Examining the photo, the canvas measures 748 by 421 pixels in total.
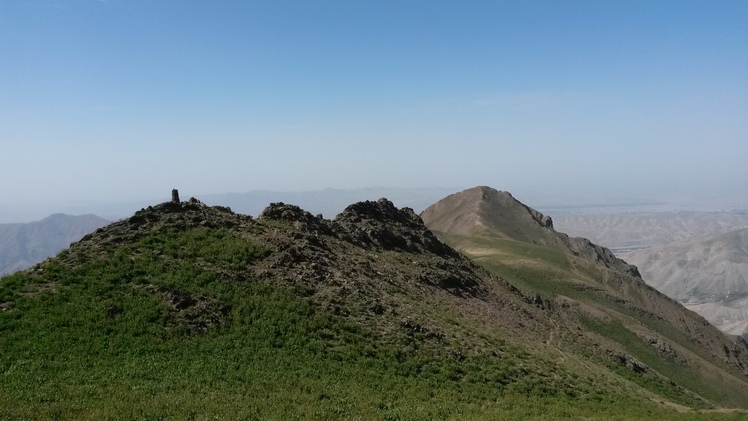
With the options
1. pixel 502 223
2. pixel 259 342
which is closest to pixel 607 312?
pixel 259 342

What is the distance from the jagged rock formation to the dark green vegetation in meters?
85.4

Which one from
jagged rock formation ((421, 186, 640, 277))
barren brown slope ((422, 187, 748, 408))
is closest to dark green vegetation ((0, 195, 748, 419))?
barren brown slope ((422, 187, 748, 408))

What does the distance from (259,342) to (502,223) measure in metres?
117

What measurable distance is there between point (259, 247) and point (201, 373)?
12769mm

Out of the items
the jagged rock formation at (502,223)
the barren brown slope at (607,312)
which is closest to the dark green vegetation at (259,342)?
the barren brown slope at (607,312)

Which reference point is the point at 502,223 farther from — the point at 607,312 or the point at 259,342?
the point at 259,342

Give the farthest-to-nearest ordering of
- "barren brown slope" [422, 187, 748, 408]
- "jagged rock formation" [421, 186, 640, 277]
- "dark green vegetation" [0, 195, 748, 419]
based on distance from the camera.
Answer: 1. "jagged rock formation" [421, 186, 640, 277]
2. "barren brown slope" [422, 187, 748, 408]
3. "dark green vegetation" [0, 195, 748, 419]

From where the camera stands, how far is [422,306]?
32.4 metres

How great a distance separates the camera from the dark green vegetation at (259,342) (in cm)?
1727

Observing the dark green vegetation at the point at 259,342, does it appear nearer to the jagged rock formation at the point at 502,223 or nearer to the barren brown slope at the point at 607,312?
the barren brown slope at the point at 607,312

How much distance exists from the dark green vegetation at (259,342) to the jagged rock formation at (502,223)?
3363 inches

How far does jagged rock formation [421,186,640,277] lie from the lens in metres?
124

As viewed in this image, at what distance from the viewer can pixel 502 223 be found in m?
130

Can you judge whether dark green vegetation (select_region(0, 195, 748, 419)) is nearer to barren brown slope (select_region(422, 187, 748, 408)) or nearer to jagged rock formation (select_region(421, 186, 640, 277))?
barren brown slope (select_region(422, 187, 748, 408))
